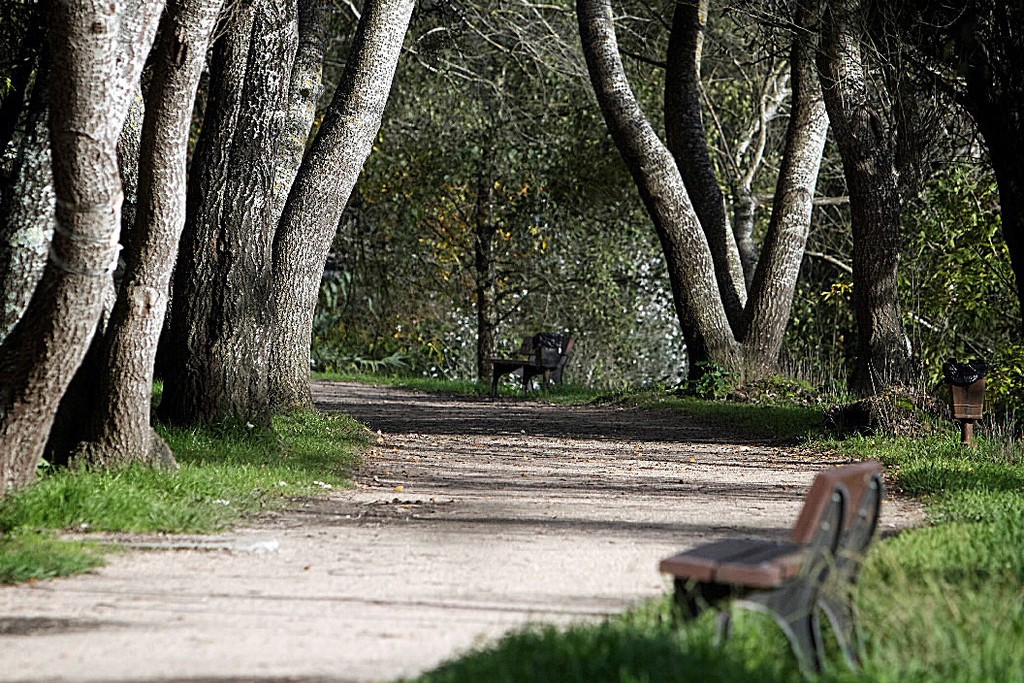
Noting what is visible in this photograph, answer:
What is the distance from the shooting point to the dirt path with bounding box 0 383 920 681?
5.45m

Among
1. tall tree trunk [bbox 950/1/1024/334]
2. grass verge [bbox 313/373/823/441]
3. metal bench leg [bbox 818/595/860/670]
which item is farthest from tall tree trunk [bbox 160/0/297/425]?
metal bench leg [bbox 818/595/860/670]

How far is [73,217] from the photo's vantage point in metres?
8.42

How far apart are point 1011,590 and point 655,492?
5049 mm

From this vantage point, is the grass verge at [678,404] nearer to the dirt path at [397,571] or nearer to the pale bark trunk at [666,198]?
the pale bark trunk at [666,198]

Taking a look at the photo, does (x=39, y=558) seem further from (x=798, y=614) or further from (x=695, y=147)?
(x=695, y=147)

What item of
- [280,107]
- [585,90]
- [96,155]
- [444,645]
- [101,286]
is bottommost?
[444,645]

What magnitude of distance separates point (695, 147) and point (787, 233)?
2445 millimetres

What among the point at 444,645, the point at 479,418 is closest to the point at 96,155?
the point at 444,645

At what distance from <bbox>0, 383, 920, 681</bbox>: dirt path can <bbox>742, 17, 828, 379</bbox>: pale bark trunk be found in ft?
26.6

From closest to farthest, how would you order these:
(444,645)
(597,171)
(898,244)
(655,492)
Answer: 1. (444,645)
2. (655,492)
3. (898,244)
4. (597,171)

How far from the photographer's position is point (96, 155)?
8.37 meters

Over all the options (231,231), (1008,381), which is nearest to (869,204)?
(1008,381)

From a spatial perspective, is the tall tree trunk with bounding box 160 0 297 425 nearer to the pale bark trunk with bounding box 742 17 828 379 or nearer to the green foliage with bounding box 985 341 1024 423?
the green foliage with bounding box 985 341 1024 423

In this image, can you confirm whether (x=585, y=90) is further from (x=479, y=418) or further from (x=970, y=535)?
(x=970, y=535)
